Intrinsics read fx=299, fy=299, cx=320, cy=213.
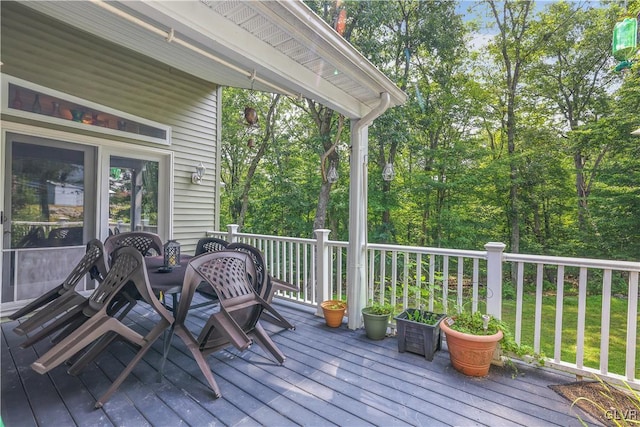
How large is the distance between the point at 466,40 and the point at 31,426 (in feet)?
37.1

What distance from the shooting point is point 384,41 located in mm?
7934

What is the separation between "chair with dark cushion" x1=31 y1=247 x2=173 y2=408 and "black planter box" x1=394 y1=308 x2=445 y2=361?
204 centimetres

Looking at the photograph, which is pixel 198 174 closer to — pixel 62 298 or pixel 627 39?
pixel 62 298

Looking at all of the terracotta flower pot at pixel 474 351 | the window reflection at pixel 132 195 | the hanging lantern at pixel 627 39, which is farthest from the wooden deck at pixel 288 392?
the hanging lantern at pixel 627 39

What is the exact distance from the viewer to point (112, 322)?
2107mm

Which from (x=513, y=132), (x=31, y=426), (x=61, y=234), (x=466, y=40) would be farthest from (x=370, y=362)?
(x=466, y=40)

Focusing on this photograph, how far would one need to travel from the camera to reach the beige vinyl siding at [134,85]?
3.36m

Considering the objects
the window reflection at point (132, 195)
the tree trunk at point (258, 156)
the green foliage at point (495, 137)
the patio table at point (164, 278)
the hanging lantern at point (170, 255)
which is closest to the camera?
the patio table at point (164, 278)

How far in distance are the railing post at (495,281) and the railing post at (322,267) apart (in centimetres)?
179

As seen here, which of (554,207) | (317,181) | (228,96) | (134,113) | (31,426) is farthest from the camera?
(228,96)

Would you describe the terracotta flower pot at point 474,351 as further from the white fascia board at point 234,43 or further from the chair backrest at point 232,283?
the white fascia board at point 234,43

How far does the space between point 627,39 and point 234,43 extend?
2.73 m

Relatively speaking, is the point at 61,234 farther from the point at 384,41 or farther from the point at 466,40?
the point at 466,40

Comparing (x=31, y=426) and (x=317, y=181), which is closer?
(x=31, y=426)
